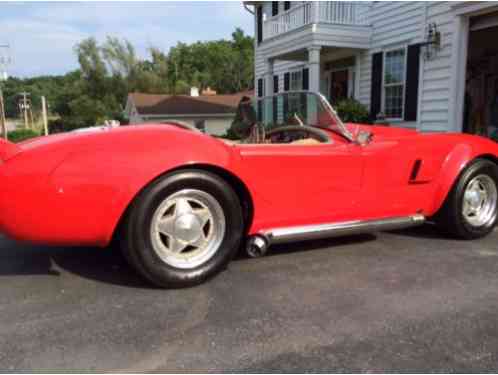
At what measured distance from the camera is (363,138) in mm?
3256

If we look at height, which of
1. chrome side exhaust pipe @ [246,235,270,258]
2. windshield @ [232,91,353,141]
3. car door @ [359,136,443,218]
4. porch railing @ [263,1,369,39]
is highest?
porch railing @ [263,1,369,39]

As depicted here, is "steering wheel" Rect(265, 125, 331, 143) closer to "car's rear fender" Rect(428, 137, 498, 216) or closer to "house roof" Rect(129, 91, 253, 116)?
"car's rear fender" Rect(428, 137, 498, 216)

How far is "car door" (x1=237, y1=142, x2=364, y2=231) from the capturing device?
9.34ft

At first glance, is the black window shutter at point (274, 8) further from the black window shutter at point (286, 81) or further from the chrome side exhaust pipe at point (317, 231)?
the chrome side exhaust pipe at point (317, 231)

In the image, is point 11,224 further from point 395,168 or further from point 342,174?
point 395,168

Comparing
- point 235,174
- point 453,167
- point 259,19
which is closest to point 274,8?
point 259,19

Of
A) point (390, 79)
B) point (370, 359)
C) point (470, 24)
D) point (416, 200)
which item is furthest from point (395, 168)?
point (390, 79)

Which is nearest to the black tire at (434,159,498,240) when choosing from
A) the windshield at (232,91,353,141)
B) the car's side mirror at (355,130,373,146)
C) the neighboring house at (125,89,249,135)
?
the car's side mirror at (355,130,373,146)

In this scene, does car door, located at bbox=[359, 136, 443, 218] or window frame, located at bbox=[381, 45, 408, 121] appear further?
window frame, located at bbox=[381, 45, 408, 121]

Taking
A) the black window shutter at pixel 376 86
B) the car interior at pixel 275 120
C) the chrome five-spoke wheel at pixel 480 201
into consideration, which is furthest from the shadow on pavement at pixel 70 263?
the black window shutter at pixel 376 86

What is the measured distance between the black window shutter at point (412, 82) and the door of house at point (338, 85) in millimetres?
3333

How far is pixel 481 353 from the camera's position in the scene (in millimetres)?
1949

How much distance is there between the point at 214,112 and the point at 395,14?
18.8 m

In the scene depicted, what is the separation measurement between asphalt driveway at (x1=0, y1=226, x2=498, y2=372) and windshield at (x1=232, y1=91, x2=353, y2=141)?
1.09 metres
